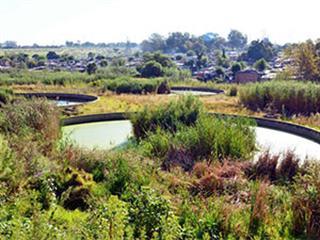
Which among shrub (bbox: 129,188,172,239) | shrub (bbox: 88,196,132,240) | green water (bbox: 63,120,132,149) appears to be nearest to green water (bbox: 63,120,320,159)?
green water (bbox: 63,120,132,149)

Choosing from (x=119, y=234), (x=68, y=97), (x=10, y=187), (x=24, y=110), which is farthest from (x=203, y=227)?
(x=68, y=97)

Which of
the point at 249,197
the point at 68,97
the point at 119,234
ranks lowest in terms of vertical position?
the point at 68,97

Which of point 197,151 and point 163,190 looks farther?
point 197,151

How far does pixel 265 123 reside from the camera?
12.2 metres

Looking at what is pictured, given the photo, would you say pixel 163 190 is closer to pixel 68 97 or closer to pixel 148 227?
pixel 148 227

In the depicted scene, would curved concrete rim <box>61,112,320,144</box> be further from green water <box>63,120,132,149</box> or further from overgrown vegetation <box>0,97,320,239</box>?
overgrown vegetation <box>0,97,320,239</box>

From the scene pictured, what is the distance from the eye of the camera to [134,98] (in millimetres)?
16500

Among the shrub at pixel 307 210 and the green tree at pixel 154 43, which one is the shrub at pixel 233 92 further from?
the green tree at pixel 154 43

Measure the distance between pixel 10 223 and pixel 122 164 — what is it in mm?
2372

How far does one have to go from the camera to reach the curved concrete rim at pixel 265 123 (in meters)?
10.6

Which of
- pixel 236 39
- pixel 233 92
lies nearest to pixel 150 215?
pixel 233 92

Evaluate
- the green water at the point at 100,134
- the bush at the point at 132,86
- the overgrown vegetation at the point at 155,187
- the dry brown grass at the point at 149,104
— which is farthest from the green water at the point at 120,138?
the bush at the point at 132,86

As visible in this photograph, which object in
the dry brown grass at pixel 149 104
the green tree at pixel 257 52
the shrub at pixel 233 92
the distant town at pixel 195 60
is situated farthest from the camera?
the green tree at pixel 257 52

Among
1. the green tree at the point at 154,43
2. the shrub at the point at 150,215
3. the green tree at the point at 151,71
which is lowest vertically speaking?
the green tree at the point at 154,43
